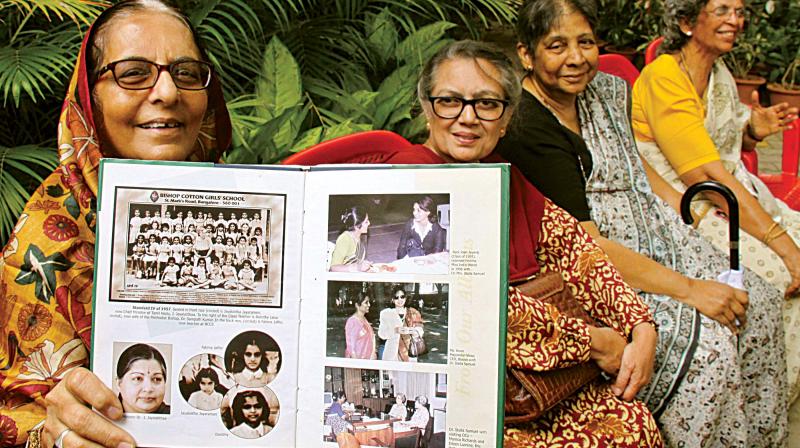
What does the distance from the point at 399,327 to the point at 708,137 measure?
234 centimetres

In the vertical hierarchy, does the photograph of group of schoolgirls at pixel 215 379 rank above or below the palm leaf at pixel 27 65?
below

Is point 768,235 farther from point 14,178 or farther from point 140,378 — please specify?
point 14,178

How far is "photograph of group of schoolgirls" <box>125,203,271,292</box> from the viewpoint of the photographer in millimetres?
1453

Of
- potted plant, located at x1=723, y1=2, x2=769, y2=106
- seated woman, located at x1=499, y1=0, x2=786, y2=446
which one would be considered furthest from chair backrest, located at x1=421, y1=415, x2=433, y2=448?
potted plant, located at x1=723, y1=2, x2=769, y2=106

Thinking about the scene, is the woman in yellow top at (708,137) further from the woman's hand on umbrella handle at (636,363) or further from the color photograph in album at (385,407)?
the color photograph in album at (385,407)

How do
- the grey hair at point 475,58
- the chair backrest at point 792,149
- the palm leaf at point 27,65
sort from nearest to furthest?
the grey hair at point 475,58, the palm leaf at point 27,65, the chair backrest at point 792,149

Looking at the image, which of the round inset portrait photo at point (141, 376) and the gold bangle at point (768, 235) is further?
the gold bangle at point (768, 235)

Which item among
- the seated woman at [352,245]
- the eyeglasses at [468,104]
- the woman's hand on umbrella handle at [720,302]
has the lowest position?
the woman's hand on umbrella handle at [720,302]

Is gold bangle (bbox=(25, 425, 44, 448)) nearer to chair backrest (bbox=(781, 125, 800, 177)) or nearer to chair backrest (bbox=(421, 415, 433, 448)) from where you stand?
A: chair backrest (bbox=(421, 415, 433, 448))

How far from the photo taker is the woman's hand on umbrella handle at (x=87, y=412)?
1451 mm

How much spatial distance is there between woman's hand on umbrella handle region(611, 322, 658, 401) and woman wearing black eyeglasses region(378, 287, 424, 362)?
96 cm

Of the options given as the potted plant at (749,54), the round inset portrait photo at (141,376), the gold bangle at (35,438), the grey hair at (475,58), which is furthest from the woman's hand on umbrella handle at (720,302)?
the potted plant at (749,54)

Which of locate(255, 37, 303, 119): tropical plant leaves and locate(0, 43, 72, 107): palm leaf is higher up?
locate(255, 37, 303, 119): tropical plant leaves

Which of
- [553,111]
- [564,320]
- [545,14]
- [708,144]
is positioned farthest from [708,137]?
[564,320]
